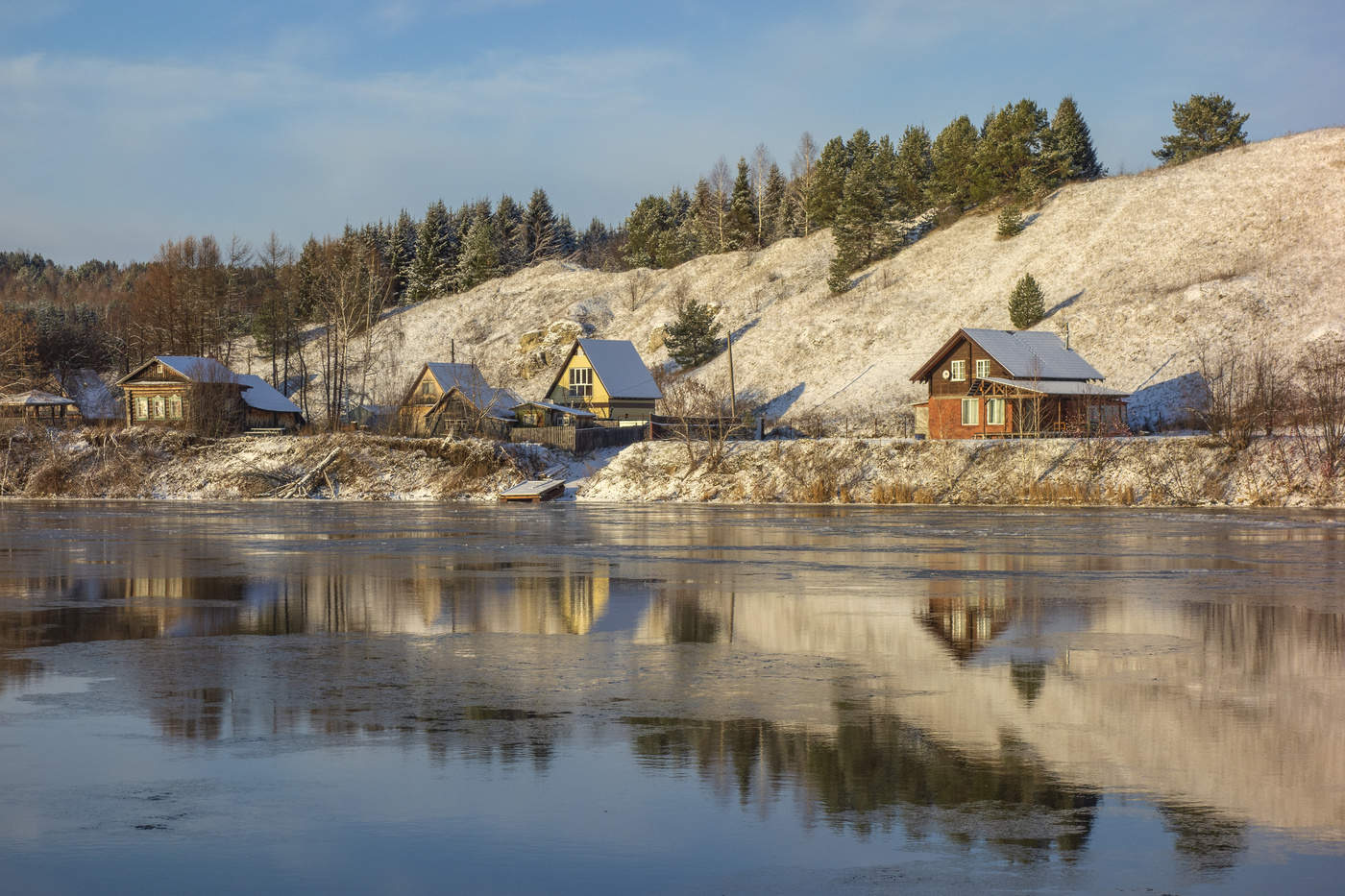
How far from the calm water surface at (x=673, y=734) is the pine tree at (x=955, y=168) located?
103 metres

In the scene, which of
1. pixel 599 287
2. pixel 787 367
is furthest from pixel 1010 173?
pixel 599 287

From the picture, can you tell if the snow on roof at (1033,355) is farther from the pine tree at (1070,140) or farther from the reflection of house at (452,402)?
the pine tree at (1070,140)

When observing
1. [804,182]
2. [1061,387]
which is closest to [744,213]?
[804,182]

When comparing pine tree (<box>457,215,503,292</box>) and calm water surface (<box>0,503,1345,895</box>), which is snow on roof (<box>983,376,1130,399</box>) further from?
pine tree (<box>457,215,503,292</box>)

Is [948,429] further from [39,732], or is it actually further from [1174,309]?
[39,732]

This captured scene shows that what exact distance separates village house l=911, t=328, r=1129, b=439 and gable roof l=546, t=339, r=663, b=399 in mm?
29644

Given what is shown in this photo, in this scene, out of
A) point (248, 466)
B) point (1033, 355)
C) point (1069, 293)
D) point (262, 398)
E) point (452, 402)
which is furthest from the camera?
point (1069, 293)

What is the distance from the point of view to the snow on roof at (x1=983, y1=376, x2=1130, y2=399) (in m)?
68.3

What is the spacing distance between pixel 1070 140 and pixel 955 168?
1167 centimetres

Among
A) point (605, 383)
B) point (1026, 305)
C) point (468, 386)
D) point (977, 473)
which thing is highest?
point (1026, 305)

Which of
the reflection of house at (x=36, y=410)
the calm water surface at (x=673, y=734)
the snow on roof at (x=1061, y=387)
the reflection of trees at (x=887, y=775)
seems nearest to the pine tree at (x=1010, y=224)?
the snow on roof at (x=1061, y=387)

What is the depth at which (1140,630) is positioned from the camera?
1442 centimetres

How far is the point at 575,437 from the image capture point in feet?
230

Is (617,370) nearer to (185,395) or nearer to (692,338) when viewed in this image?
(692,338)
